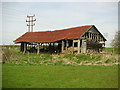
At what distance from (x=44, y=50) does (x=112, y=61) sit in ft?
58.6

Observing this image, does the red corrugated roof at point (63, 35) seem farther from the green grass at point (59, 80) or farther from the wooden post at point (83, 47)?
the green grass at point (59, 80)

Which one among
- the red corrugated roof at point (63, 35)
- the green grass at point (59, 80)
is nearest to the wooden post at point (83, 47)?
the red corrugated roof at point (63, 35)

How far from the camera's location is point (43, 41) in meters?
30.8

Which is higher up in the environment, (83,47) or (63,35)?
(63,35)

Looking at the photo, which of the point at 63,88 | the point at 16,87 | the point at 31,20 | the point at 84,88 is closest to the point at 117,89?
the point at 84,88

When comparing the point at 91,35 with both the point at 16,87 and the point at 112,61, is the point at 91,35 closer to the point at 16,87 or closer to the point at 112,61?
the point at 112,61

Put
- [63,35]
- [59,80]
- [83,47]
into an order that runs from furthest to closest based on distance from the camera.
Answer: [63,35] < [83,47] < [59,80]

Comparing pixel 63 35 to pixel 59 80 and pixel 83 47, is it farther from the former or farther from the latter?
pixel 59 80

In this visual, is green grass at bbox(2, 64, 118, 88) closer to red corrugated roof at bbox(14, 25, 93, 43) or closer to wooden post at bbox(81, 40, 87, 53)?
wooden post at bbox(81, 40, 87, 53)

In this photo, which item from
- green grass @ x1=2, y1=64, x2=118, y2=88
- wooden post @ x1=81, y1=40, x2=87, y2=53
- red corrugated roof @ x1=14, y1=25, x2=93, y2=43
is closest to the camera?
green grass @ x1=2, y1=64, x2=118, y2=88

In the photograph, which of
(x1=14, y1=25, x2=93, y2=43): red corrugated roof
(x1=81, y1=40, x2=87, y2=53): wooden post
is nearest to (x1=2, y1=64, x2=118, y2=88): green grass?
(x1=81, y1=40, x2=87, y2=53): wooden post

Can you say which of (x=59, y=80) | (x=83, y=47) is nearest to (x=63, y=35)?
(x=83, y=47)

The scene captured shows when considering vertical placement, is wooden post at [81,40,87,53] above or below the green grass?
above

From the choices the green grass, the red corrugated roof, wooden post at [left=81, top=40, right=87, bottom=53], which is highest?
the red corrugated roof
